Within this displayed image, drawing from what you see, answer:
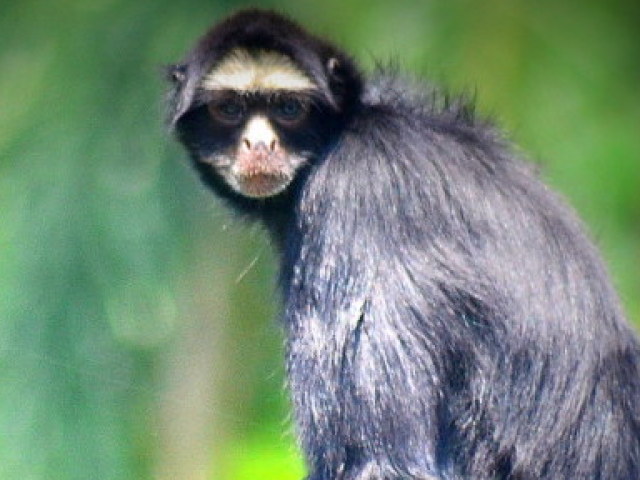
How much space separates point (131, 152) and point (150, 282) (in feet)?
3.32

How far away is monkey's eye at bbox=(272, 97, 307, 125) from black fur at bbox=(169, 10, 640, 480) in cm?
33

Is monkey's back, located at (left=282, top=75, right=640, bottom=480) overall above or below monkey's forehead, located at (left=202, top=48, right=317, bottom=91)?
below

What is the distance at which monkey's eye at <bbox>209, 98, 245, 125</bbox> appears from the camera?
32.3 ft

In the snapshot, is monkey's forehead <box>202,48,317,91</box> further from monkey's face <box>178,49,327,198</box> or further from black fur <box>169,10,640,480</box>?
black fur <box>169,10,640,480</box>

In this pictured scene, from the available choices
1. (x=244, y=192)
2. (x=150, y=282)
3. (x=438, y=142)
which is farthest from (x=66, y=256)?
(x=438, y=142)

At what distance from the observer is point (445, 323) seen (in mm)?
9148

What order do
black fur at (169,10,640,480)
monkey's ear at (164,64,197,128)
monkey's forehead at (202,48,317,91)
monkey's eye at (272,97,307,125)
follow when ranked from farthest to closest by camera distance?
monkey's ear at (164,64,197,128)
monkey's eye at (272,97,307,125)
monkey's forehead at (202,48,317,91)
black fur at (169,10,640,480)

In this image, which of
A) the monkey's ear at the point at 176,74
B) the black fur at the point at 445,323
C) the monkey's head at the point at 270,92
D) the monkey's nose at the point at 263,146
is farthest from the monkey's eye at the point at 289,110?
the monkey's ear at the point at 176,74

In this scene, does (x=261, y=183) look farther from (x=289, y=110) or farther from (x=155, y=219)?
(x=155, y=219)

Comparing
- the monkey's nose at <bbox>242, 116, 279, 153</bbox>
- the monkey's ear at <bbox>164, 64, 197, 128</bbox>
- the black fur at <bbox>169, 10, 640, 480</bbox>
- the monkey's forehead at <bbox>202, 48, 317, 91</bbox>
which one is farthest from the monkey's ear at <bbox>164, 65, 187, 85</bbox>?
the black fur at <bbox>169, 10, 640, 480</bbox>

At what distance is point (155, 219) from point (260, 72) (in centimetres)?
351

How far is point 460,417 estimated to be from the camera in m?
9.38

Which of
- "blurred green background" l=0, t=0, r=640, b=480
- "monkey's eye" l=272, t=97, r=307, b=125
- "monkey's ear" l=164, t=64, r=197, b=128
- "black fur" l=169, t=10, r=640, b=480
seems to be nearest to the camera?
"black fur" l=169, t=10, r=640, b=480

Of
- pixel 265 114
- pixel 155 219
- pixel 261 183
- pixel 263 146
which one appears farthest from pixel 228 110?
pixel 155 219
